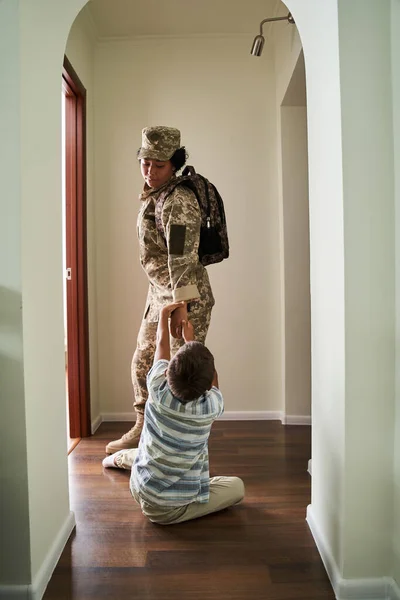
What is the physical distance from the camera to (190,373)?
1541mm

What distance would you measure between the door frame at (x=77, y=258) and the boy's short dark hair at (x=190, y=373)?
54.4 inches

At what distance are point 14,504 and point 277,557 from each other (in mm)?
856

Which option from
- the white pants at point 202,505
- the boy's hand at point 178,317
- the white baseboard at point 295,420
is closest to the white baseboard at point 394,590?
the white pants at point 202,505

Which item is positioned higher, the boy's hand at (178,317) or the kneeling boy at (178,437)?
the boy's hand at (178,317)

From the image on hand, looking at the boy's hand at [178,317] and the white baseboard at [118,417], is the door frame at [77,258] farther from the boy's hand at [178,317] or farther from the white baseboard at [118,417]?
the boy's hand at [178,317]

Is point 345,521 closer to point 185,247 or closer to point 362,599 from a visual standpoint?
point 362,599

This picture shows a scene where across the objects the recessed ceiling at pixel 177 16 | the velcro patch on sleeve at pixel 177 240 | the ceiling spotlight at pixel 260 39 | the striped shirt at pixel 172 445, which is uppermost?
the recessed ceiling at pixel 177 16

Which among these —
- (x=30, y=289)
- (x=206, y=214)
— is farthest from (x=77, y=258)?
(x=30, y=289)

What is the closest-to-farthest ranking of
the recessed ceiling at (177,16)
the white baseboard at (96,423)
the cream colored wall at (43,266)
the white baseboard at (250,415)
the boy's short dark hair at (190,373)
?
1. the cream colored wall at (43,266)
2. the boy's short dark hair at (190,373)
3. the recessed ceiling at (177,16)
4. the white baseboard at (96,423)
5. the white baseboard at (250,415)

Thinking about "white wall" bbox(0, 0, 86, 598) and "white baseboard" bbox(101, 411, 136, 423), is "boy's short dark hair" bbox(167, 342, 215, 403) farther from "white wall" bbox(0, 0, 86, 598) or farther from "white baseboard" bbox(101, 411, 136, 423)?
"white baseboard" bbox(101, 411, 136, 423)

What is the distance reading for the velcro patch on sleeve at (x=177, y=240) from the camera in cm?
189

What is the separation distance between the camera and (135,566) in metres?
1.47

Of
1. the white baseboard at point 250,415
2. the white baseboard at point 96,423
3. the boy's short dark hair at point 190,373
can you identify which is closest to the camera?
the boy's short dark hair at point 190,373

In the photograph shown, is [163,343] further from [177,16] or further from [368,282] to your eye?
[177,16]
